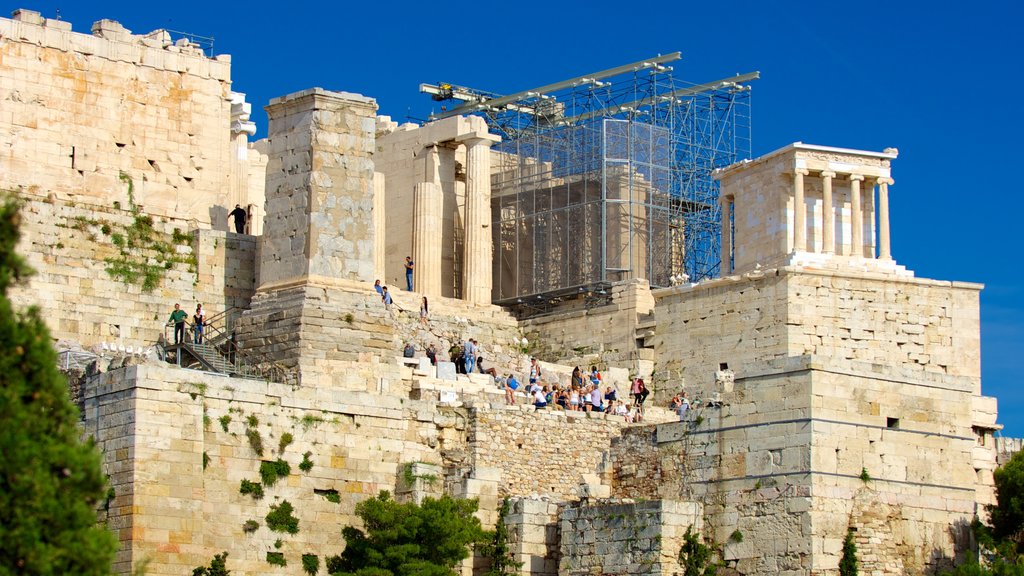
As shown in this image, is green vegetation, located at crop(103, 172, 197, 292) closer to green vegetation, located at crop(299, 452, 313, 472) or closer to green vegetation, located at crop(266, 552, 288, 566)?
green vegetation, located at crop(299, 452, 313, 472)

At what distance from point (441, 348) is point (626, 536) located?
10.7 m

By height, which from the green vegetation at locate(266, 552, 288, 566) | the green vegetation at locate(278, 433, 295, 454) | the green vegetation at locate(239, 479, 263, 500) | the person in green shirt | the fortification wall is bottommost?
the green vegetation at locate(266, 552, 288, 566)

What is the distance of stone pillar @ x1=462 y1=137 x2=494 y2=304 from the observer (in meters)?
55.5

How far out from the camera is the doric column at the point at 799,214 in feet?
167

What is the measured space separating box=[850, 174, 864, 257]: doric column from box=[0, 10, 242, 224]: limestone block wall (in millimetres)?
13438

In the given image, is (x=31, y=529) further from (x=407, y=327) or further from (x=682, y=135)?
(x=682, y=135)

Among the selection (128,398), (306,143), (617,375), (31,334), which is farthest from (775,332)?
(31,334)

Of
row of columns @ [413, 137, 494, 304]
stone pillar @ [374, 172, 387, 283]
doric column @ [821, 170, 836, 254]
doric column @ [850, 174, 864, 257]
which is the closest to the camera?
doric column @ [821, 170, 836, 254]

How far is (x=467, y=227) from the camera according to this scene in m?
56.2

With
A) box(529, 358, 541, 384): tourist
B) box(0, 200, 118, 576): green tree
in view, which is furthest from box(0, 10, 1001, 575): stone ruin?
box(0, 200, 118, 576): green tree

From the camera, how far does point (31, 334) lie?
26688 millimetres

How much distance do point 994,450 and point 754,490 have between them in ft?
22.8

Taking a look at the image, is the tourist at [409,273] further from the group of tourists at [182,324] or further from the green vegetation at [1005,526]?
the green vegetation at [1005,526]

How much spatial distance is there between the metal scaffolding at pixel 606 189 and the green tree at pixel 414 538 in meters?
15.6
